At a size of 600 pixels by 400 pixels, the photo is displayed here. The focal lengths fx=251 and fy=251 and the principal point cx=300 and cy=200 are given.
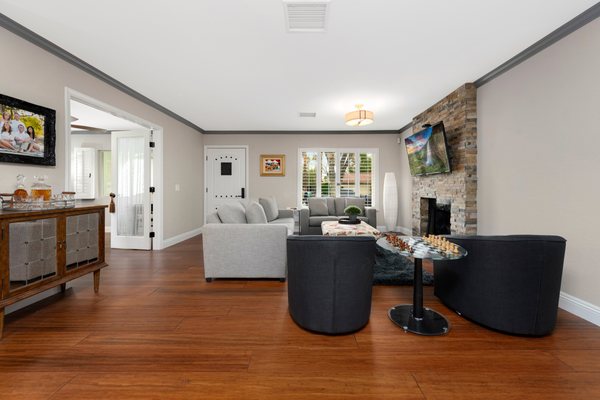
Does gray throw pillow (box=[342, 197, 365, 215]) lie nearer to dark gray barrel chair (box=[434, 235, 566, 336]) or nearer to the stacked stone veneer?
the stacked stone veneer

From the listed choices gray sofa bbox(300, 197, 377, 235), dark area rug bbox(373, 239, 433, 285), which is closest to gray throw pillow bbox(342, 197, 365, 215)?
gray sofa bbox(300, 197, 377, 235)

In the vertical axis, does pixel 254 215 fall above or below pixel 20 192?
below

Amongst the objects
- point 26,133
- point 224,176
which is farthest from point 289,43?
point 224,176

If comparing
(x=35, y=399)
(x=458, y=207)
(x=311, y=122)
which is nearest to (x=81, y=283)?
(x=35, y=399)

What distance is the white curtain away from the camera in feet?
15.3

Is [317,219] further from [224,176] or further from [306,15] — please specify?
[306,15]

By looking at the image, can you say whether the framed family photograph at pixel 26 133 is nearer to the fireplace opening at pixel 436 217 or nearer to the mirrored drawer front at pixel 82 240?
the mirrored drawer front at pixel 82 240

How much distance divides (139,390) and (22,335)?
4.34 ft

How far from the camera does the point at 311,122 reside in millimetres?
5559

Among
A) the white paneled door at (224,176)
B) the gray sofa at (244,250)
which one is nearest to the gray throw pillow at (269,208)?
the white paneled door at (224,176)

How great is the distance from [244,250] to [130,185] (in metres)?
3.16

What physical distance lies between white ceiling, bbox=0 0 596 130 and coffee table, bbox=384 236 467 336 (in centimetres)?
196

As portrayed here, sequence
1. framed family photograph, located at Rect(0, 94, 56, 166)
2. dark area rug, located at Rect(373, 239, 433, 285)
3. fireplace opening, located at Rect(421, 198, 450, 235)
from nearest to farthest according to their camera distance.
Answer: framed family photograph, located at Rect(0, 94, 56, 166)
dark area rug, located at Rect(373, 239, 433, 285)
fireplace opening, located at Rect(421, 198, 450, 235)

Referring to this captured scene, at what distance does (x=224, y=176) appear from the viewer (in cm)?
657
